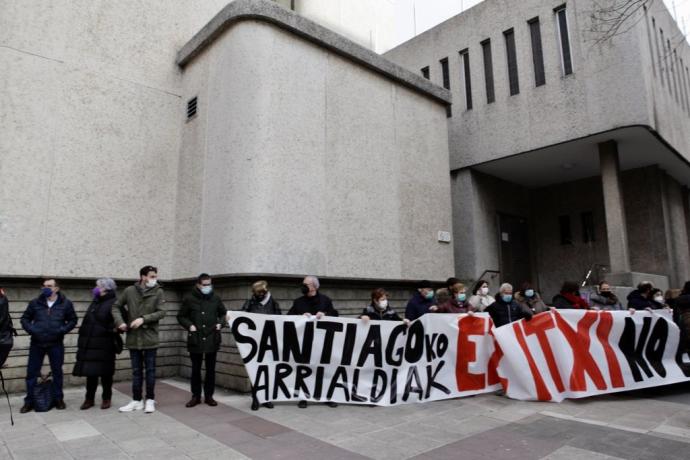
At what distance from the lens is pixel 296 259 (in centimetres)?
802

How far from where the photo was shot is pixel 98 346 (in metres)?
6.36

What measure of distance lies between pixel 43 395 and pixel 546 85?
1290 cm

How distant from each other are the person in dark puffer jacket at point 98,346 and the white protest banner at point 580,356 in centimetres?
557

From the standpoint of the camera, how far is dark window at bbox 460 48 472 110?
47.0ft

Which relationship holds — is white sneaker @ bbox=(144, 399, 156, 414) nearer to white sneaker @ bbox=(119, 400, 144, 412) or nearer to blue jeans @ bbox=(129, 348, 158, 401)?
blue jeans @ bbox=(129, 348, 158, 401)

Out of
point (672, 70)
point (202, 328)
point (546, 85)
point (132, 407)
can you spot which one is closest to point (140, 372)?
point (132, 407)

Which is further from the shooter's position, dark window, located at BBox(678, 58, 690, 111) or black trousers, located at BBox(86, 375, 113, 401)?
dark window, located at BBox(678, 58, 690, 111)

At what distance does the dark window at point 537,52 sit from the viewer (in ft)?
42.2

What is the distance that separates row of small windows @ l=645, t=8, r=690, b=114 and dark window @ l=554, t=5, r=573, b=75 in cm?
196

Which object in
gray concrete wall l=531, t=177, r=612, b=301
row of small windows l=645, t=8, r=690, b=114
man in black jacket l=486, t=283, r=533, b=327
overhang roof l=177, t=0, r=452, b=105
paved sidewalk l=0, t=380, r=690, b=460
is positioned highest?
row of small windows l=645, t=8, r=690, b=114

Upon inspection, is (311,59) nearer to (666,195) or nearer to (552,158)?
(552,158)

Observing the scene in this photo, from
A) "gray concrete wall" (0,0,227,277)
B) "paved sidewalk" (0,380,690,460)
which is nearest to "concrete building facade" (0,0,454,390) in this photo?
"gray concrete wall" (0,0,227,277)

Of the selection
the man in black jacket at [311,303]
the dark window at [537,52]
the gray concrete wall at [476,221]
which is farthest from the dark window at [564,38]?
the man in black jacket at [311,303]

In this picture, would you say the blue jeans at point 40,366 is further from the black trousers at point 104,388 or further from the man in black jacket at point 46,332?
the black trousers at point 104,388
